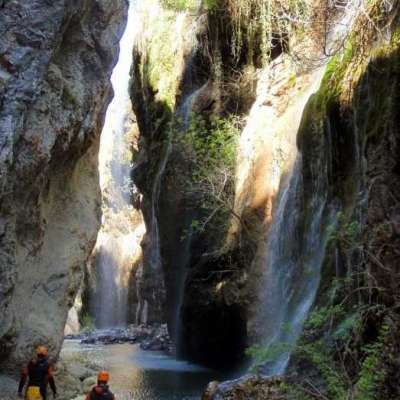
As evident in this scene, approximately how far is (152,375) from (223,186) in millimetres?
5088

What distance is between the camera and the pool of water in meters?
12.9

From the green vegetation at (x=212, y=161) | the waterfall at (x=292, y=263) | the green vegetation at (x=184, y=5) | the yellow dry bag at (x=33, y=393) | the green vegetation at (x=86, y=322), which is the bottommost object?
the green vegetation at (x=86, y=322)

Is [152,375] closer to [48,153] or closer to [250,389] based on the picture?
[48,153]

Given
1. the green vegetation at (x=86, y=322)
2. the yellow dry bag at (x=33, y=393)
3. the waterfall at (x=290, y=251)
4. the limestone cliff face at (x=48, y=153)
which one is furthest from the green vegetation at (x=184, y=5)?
the green vegetation at (x=86, y=322)

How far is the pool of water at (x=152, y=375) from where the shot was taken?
12914 millimetres

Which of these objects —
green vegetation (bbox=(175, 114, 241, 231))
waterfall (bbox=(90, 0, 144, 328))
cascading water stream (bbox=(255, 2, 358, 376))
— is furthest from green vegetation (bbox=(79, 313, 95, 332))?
cascading water stream (bbox=(255, 2, 358, 376))

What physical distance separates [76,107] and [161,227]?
24.7 feet

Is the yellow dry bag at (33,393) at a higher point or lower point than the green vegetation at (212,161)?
lower

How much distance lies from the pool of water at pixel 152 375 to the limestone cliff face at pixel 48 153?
2.18m

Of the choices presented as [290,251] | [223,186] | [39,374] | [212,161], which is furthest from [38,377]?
[212,161]

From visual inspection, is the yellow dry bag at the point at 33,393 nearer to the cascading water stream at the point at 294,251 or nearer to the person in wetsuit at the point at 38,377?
the person in wetsuit at the point at 38,377

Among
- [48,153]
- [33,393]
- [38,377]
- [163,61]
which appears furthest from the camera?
[163,61]

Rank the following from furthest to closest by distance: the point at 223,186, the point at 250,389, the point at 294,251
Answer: the point at 223,186
the point at 294,251
the point at 250,389

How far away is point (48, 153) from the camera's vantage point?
11406mm
